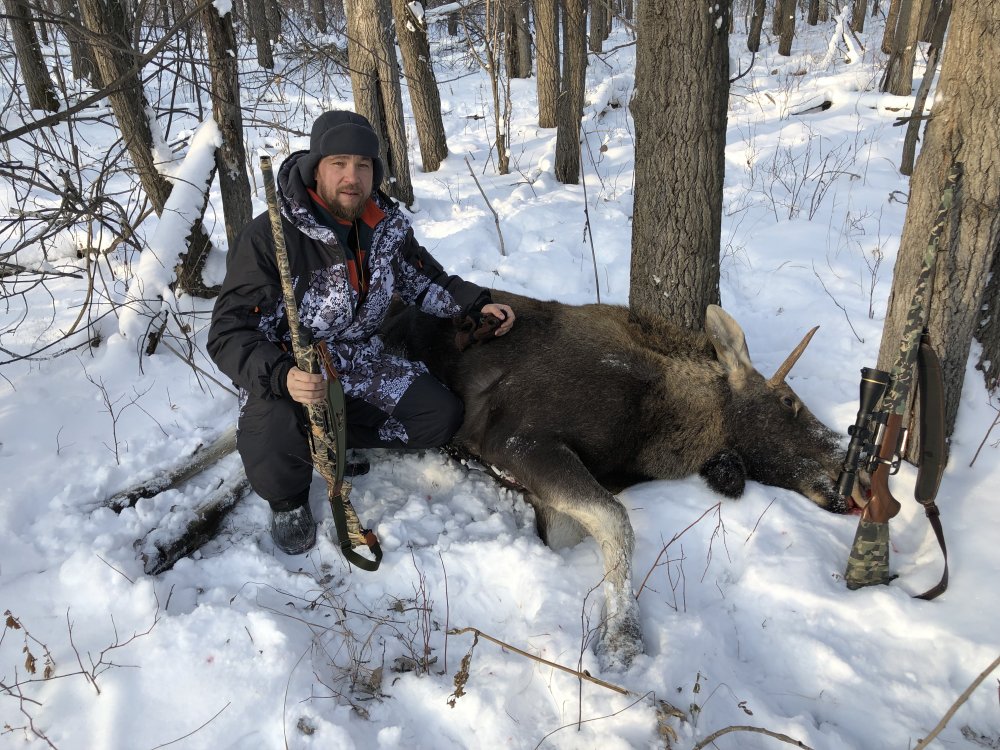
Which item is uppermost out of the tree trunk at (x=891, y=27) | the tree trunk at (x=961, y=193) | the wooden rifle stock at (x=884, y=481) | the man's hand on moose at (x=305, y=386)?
the tree trunk at (x=891, y=27)

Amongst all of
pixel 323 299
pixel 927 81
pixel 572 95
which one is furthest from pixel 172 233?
pixel 927 81

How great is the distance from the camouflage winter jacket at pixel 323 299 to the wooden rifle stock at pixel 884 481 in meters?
2.15

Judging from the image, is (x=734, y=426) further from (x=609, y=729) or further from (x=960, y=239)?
(x=609, y=729)

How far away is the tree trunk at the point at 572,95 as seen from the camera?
8.06m

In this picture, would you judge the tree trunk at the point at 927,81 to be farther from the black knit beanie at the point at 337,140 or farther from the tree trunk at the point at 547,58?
the tree trunk at the point at 547,58

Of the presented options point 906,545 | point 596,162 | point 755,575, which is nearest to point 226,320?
point 755,575

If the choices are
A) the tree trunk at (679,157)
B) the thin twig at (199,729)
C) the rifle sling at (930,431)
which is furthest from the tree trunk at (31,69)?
the rifle sling at (930,431)

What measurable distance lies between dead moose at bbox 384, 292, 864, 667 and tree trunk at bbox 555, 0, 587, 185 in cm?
486

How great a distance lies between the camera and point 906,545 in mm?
3027

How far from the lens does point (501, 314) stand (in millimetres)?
3838

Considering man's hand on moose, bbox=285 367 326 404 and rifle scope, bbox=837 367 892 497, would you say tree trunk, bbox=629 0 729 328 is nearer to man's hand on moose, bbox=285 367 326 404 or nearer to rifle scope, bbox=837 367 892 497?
rifle scope, bbox=837 367 892 497

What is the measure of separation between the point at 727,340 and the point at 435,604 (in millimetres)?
2240

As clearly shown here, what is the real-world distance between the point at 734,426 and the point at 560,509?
4.17ft

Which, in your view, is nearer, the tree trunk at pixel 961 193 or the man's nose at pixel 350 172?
the tree trunk at pixel 961 193
